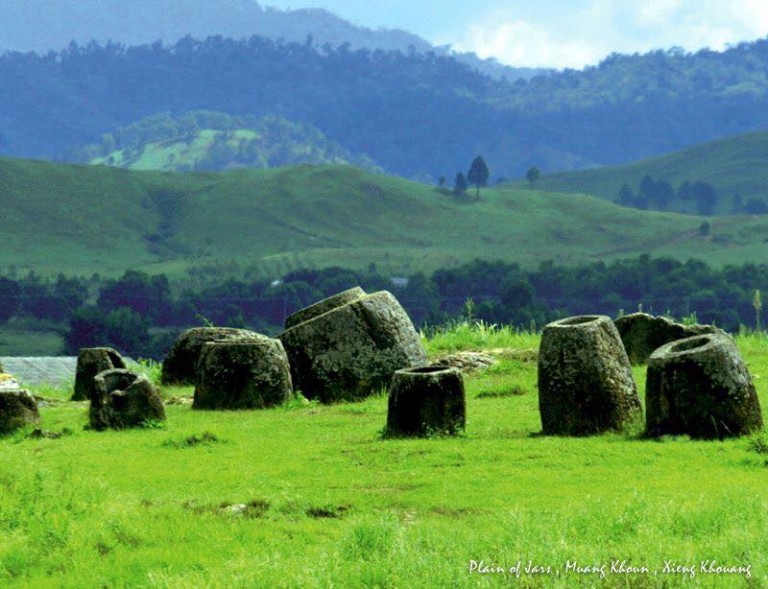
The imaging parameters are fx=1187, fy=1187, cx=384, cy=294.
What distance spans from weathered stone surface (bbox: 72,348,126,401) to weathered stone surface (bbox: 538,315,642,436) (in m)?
12.1

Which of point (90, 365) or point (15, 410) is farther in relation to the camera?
point (90, 365)

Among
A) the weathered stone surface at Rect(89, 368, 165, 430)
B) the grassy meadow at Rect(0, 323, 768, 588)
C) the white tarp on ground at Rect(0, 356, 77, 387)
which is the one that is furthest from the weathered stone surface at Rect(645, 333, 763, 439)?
the white tarp on ground at Rect(0, 356, 77, 387)

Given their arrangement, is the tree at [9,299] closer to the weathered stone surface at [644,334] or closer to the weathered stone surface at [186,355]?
the weathered stone surface at [186,355]

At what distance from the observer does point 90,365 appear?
26.3m

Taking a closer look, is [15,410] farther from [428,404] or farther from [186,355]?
[186,355]

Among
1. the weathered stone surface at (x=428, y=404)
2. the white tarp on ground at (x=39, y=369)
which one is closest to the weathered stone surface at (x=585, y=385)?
the weathered stone surface at (x=428, y=404)

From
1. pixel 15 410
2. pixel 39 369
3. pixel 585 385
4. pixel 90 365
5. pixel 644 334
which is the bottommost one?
pixel 15 410

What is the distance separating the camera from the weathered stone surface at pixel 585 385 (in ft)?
56.8

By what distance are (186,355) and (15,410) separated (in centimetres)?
758

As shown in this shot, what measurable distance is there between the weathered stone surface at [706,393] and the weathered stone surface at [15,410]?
1046 cm

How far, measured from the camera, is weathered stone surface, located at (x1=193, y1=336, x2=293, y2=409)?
2284 cm

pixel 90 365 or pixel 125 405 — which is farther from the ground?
pixel 90 365

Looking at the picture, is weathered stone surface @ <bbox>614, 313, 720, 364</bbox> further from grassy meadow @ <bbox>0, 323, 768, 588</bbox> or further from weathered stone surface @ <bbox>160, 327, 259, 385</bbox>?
weathered stone surface @ <bbox>160, 327, 259, 385</bbox>

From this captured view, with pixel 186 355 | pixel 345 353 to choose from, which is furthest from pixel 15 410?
pixel 186 355
